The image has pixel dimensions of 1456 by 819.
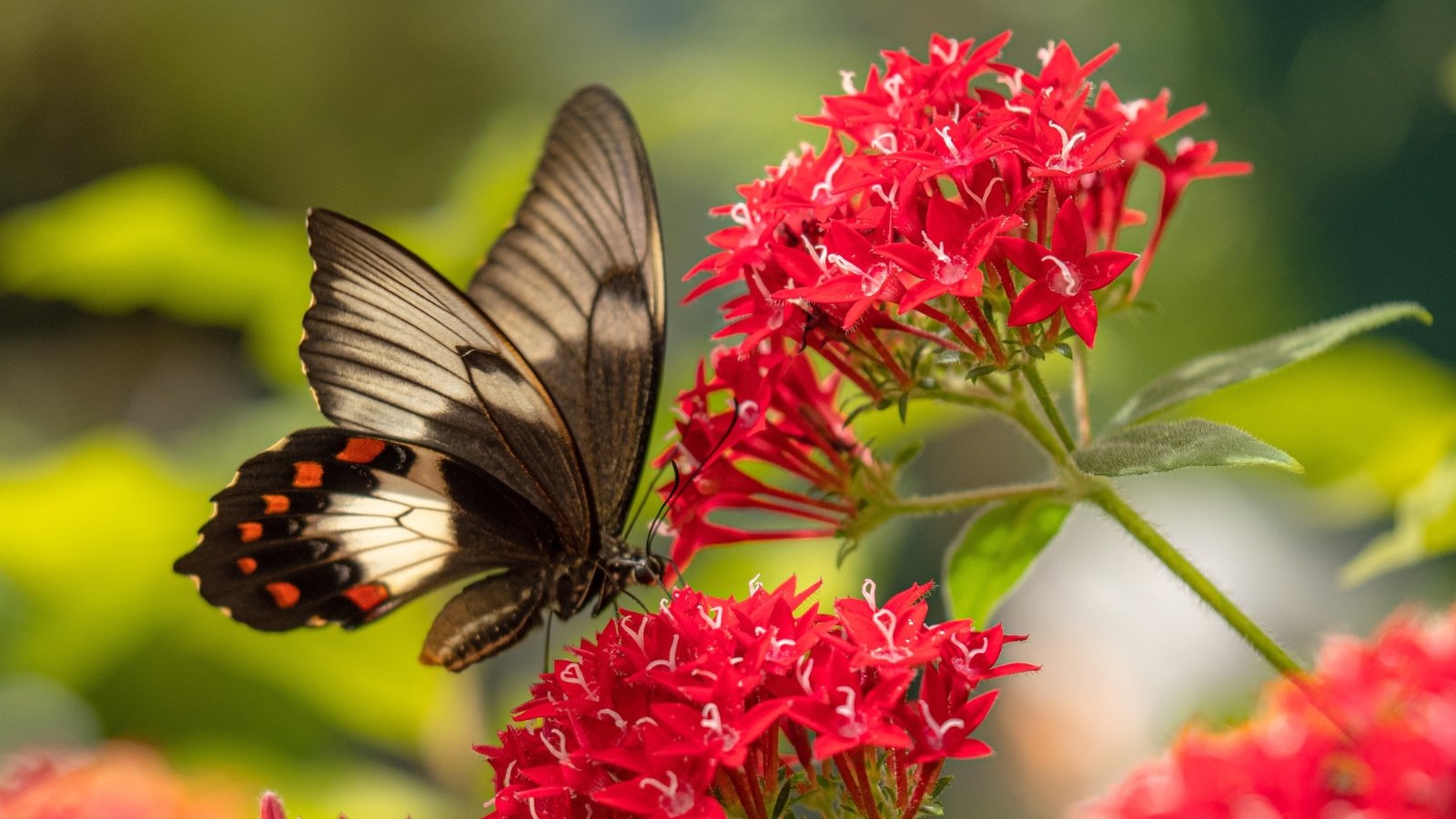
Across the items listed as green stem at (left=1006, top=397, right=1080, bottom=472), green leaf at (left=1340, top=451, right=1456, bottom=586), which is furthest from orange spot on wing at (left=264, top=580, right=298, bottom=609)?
green leaf at (left=1340, top=451, right=1456, bottom=586)

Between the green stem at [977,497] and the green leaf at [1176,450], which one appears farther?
the green stem at [977,497]

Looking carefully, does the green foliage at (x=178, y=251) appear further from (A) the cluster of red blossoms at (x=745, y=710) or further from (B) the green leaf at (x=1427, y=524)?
(B) the green leaf at (x=1427, y=524)

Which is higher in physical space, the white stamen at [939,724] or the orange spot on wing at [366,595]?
the orange spot on wing at [366,595]

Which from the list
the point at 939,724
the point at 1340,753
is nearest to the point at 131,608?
the point at 939,724

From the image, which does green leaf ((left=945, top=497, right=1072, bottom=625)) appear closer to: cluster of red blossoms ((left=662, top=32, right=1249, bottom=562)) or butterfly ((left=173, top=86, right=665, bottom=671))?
cluster of red blossoms ((left=662, top=32, right=1249, bottom=562))

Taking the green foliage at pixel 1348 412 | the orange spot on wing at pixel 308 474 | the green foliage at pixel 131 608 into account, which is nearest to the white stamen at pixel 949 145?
the orange spot on wing at pixel 308 474

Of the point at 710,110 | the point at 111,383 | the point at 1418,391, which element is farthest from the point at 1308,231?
the point at 111,383
